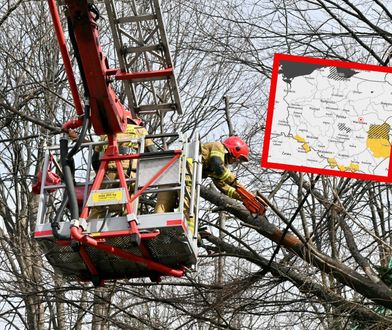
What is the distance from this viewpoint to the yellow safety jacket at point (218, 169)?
27.3 ft

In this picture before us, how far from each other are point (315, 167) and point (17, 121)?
307 inches

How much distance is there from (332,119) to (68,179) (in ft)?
8.15

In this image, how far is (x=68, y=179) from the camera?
7.55 m

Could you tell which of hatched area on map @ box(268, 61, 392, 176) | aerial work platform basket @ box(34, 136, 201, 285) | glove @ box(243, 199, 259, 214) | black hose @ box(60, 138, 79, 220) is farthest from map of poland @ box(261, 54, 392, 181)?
Result: black hose @ box(60, 138, 79, 220)

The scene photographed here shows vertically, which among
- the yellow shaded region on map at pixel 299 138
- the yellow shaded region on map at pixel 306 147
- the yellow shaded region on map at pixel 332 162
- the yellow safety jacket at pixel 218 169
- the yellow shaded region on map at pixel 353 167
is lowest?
the yellow safety jacket at pixel 218 169

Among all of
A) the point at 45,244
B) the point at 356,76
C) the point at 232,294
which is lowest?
the point at 232,294

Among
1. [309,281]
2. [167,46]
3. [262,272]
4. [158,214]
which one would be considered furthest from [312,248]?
[167,46]

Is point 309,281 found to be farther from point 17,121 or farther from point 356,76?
point 17,121

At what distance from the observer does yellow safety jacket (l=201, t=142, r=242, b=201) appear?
8.31 m

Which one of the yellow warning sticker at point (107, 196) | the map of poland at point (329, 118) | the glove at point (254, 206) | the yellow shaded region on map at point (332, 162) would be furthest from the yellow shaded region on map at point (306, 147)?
the yellow warning sticker at point (107, 196)

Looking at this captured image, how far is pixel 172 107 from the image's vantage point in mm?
→ 8906

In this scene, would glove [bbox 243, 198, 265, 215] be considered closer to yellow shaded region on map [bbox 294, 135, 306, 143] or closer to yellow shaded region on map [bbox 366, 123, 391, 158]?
yellow shaded region on map [bbox 294, 135, 306, 143]

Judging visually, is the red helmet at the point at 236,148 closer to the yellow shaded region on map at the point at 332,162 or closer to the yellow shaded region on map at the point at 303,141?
the yellow shaded region on map at the point at 303,141

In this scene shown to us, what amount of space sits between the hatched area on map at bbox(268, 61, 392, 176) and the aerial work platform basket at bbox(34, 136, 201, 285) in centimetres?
102
